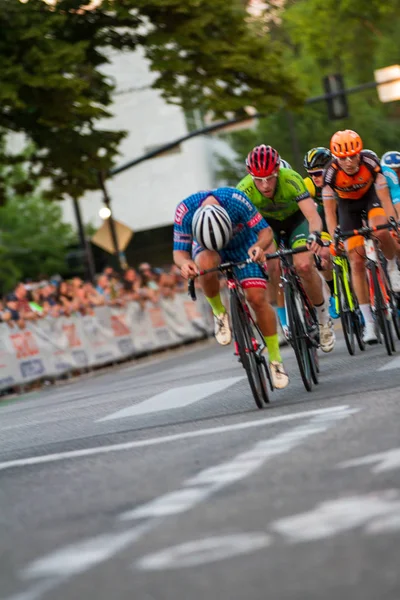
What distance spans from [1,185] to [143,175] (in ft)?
94.3

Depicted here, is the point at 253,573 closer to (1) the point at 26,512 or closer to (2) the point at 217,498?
(2) the point at 217,498

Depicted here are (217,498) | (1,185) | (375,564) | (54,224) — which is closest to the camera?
(375,564)

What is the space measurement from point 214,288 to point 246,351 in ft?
2.51

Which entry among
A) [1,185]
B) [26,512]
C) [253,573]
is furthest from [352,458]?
[1,185]

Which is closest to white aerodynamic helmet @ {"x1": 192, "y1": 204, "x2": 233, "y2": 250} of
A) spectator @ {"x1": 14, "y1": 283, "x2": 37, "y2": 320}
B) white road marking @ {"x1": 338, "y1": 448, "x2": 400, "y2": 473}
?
white road marking @ {"x1": 338, "y1": 448, "x2": 400, "y2": 473}

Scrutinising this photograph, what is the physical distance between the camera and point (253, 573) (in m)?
4.93

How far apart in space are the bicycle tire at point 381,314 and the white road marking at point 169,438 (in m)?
3.33

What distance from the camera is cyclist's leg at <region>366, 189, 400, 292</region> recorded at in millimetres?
13234

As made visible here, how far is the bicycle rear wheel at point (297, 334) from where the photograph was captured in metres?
11.0

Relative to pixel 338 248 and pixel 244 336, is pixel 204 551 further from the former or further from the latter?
pixel 338 248

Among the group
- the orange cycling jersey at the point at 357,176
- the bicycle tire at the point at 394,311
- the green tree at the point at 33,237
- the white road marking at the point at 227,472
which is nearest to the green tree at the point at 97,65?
the bicycle tire at the point at 394,311

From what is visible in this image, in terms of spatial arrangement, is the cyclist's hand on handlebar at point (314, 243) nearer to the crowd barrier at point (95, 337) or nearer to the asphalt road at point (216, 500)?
the asphalt road at point (216, 500)

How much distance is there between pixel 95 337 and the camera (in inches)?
1009

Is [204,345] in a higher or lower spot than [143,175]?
lower
